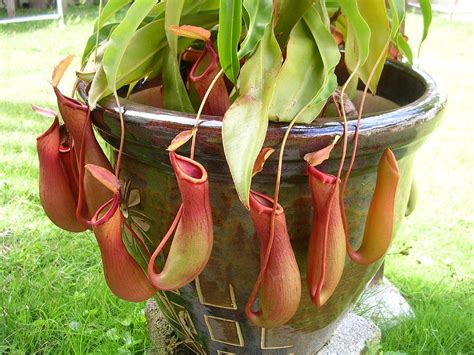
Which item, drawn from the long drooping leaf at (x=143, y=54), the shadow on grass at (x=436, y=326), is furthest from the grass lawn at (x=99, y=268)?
the long drooping leaf at (x=143, y=54)

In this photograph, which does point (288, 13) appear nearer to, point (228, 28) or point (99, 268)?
point (228, 28)

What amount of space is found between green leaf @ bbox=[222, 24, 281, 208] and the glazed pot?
33 mm

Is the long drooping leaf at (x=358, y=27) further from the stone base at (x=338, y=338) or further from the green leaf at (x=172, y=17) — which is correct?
the stone base at (x=338, y=338)

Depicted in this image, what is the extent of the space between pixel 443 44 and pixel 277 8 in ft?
13.9

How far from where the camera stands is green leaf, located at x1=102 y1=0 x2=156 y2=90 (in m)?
0.70

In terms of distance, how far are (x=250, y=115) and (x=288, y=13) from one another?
0.59 ft

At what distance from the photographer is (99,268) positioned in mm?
1542

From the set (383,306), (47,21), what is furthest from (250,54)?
(47,21)

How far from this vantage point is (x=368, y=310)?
1390 mm

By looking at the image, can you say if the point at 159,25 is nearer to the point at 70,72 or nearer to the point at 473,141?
the point at 473,141

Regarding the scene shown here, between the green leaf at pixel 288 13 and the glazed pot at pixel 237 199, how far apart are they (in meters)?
0.14

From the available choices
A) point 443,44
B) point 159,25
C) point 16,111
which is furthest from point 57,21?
point 159,25

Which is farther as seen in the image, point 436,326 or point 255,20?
point 436,326

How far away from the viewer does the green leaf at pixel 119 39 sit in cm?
70
